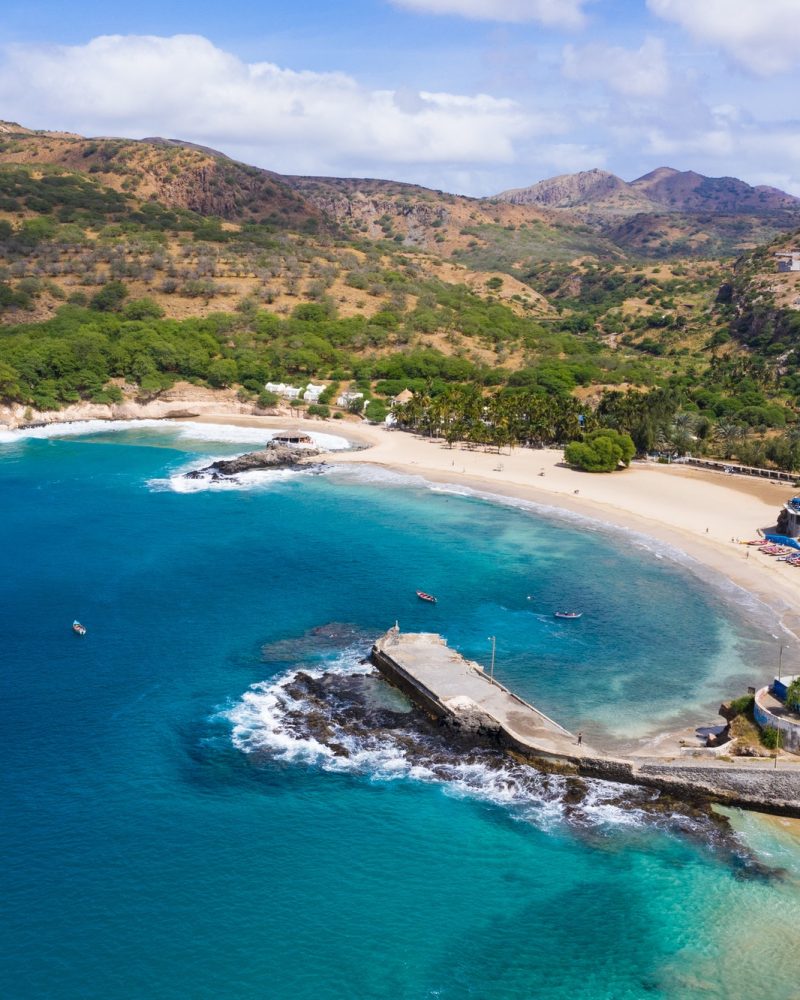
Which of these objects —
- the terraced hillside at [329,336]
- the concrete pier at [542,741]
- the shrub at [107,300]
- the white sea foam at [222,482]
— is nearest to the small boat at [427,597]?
the concrete pier at [542,741]

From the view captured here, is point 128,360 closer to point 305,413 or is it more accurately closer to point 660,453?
point 305,413

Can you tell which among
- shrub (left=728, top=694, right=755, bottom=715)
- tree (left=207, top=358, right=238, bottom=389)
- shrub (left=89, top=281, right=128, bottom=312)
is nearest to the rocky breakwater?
tree (left=207, top=358, right=238, bottom=389)

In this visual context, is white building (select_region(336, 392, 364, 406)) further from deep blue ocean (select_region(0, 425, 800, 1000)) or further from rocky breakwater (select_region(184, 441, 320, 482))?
deep blue ocean (select_region(0, 425, 800, 1000))

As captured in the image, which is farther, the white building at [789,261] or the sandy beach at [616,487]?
the white building at [789,261]

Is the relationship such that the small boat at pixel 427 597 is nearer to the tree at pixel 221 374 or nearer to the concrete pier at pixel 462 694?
the concrete pier at pixel 462 694

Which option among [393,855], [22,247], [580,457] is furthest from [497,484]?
[22,247]

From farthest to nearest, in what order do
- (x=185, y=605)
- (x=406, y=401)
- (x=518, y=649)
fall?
(x=406, y=401) < (x=185, y=605) < (x=518, y=649)
